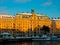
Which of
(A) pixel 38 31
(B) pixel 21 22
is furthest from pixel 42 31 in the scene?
(B) pixel 21 22

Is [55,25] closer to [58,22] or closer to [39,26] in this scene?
[58,22]

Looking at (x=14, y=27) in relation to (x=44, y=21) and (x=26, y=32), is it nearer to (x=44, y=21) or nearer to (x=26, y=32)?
(x=26, y=32)

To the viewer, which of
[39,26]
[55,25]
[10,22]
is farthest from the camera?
[55,25]

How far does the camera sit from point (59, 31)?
12600 cm

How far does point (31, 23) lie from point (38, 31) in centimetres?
603

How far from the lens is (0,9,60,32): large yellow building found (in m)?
112

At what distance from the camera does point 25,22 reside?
→ 116875mm

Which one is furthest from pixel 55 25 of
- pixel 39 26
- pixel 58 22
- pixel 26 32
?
pixel 26 32

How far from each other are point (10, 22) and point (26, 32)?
8557 mm

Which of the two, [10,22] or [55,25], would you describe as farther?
[55,25]

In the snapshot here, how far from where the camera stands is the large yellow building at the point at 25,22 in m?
112

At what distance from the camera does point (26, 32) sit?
114 meters

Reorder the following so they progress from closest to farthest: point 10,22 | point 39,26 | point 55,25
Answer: point 10,22 → point 39,26 → point 55,25

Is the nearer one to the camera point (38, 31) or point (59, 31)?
point (38, 31)
